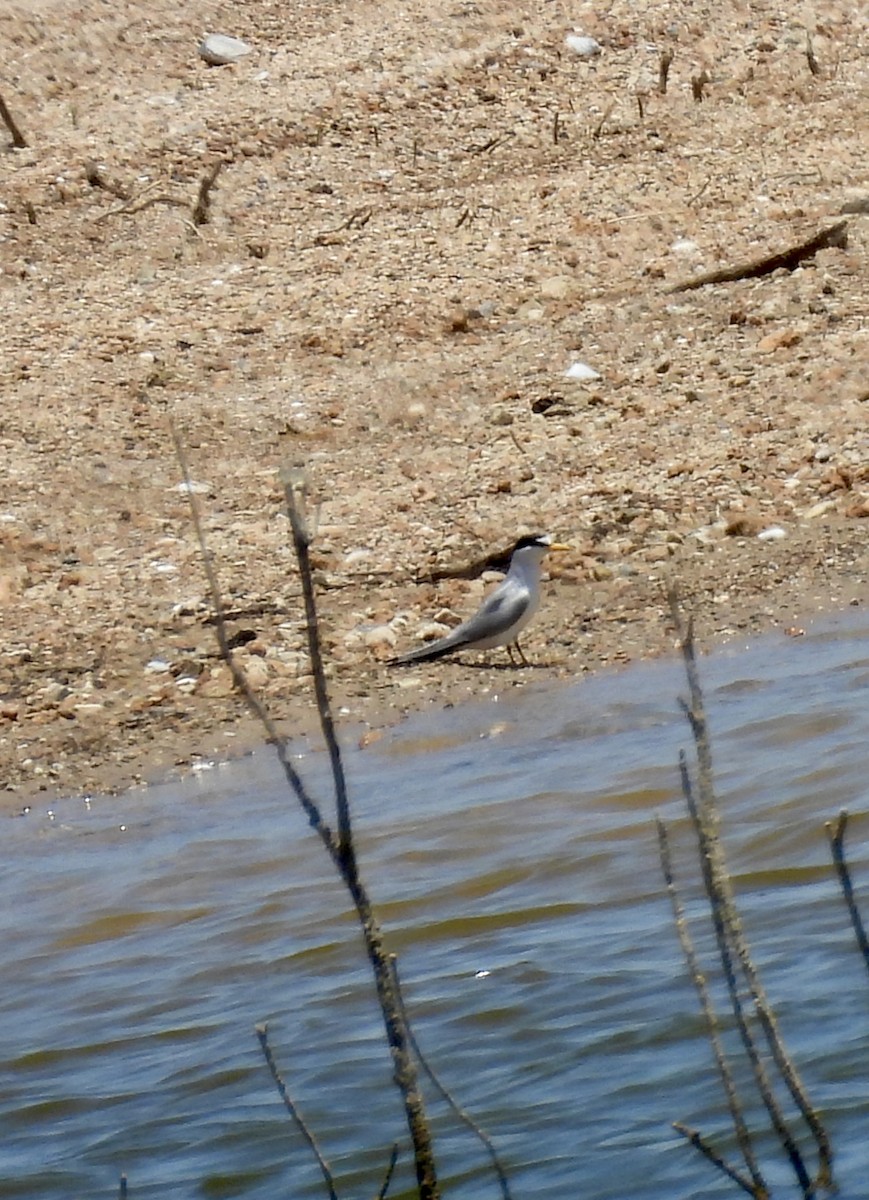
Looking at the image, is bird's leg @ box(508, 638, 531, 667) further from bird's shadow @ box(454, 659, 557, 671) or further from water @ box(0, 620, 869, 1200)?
water @ box(0, 620, 869, 1200)

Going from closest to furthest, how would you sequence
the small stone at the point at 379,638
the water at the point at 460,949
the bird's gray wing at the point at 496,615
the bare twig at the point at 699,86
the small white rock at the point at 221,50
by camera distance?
the water at the point at 460,949, the bird's gray wing at the point at 496,615, the small stone at the point at 379,638, the bare twig at the point at 699,86, the small white rock at the point at 221,50

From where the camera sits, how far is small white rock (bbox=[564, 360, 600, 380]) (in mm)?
9086

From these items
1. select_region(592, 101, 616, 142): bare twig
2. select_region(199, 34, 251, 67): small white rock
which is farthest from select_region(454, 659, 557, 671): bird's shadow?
select_region(199, 34, 251, 67): small white rock

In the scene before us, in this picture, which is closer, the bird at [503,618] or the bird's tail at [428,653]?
the bird at [503,618]

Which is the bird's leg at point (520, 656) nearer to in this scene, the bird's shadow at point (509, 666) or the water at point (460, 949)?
the bird's shadow at point (509, 666)

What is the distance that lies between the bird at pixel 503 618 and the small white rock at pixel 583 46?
6.68 metres

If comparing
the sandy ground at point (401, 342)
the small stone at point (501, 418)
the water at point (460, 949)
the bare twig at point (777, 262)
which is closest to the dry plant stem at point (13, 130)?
the sandy ground at point (401, 342)

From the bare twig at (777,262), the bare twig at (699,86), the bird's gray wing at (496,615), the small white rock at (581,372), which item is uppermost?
the bare twig at (699,86)

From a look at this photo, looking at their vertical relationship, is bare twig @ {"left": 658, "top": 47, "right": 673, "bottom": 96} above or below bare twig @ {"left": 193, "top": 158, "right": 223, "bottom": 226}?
above

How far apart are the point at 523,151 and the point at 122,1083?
337 inches

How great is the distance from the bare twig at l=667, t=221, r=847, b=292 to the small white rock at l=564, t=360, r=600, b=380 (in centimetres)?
94

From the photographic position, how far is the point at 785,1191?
3.49 m

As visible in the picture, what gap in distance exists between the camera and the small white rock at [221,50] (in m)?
13.7

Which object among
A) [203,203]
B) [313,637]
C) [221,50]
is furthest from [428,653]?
[221,50]
